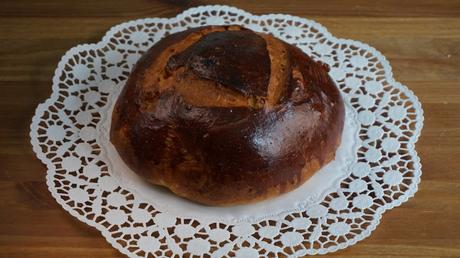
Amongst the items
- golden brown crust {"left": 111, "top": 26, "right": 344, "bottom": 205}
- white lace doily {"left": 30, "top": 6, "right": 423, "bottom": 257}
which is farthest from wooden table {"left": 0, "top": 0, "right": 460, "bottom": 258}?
golden brown crust {"left": 111, "top": 26, "right": 344, "bottom": 205}

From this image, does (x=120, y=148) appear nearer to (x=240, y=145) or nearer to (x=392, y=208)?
(x=240, y=145)

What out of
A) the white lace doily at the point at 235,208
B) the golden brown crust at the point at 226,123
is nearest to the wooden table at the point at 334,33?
the white lace doily at the point at 235,208

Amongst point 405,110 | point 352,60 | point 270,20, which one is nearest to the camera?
point 405,110

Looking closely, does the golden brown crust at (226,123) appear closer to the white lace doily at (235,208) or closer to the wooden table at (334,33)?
the white lace doily at (235,208)

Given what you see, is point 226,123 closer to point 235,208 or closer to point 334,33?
point 235,208

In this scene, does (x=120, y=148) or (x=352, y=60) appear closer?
(x=120, y=148)

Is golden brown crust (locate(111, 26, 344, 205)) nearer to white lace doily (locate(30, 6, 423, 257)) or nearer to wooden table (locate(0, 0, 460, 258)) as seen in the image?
white lace doily (locate(30, 6, 423, 257))

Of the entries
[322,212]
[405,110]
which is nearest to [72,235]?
[322,212]

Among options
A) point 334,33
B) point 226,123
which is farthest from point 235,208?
point 334,33
